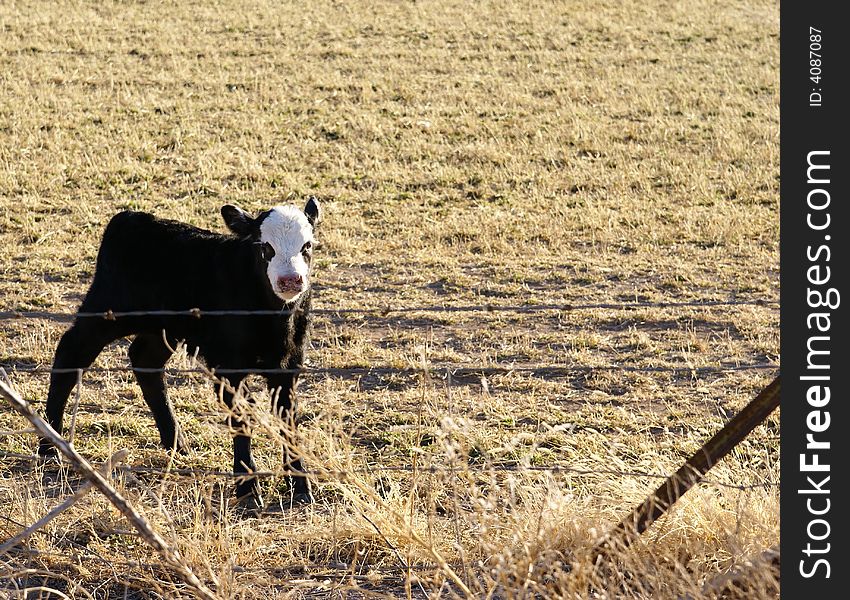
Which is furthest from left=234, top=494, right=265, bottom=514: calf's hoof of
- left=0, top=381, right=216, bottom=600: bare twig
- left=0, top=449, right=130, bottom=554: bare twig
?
left=0, top=381, right=216, bottom=600: bare twig

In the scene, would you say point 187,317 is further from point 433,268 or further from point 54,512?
point 433,268

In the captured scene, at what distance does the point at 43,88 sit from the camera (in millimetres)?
19250

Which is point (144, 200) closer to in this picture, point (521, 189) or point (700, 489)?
point (521, 189)

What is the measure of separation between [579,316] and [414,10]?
56.7 feet

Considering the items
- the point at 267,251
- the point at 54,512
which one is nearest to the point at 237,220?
the point at 267,251

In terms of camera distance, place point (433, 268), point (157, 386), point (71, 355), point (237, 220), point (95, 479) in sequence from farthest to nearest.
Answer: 1. point (433, 268)
2. point (157, 386)
3. point (71, 355)
4. point (237, 220)
5. point (95, 479)

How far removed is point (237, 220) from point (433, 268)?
5127 millimetres

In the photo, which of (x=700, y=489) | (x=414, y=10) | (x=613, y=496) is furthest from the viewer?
(x=414, y=10)

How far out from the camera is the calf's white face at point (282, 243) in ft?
21.1

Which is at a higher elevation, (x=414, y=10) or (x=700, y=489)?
(x=414, y=10)

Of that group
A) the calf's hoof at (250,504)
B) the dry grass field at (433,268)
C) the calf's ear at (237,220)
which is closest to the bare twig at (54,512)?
the dry grass field at (433,268)

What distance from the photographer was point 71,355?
279 inches
